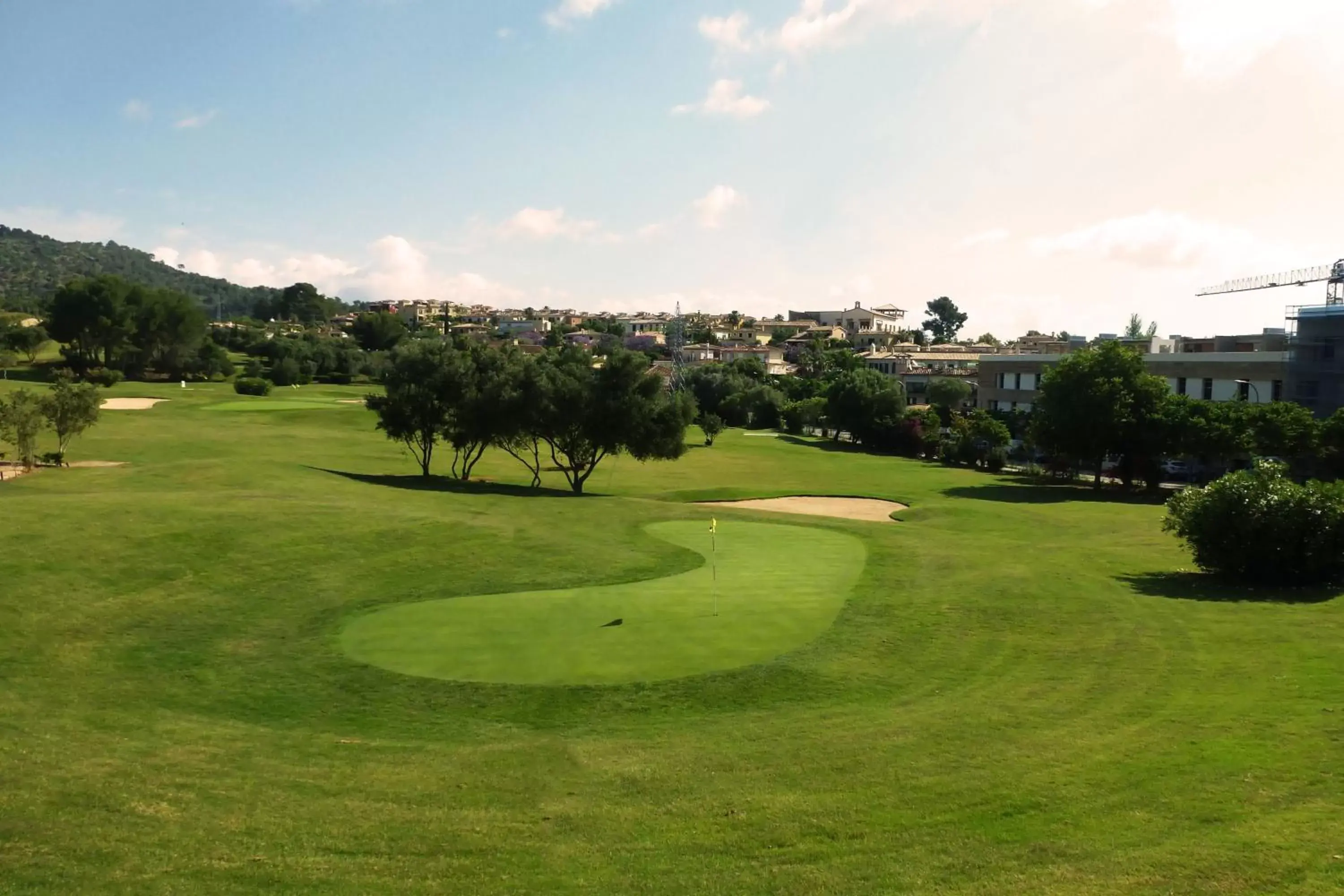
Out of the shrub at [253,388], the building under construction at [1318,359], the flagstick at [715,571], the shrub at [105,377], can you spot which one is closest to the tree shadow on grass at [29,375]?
the shrub at [105,377]

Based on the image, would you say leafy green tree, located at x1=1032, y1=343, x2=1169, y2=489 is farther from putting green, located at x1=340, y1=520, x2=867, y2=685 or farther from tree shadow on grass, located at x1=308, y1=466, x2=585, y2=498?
putting green, located at x1=340, y1=520, x2=867, y2=685

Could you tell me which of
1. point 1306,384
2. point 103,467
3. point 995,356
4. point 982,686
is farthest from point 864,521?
point 995,356

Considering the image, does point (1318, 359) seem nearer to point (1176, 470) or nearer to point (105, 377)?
point (1176, 470)

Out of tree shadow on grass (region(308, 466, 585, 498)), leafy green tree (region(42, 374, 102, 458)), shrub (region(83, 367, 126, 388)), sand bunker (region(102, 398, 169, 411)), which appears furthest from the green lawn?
shrub (region(83, 367, 126, 388))

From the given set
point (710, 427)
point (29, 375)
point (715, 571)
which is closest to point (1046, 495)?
point (710, 427)

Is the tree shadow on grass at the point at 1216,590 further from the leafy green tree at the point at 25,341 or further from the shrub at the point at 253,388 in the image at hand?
the leafy green tree at the point at 25,341
